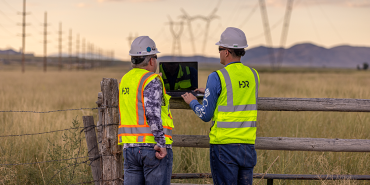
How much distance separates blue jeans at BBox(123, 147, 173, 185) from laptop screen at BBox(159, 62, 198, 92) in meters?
0.88

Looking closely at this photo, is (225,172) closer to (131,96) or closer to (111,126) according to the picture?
(131,96)

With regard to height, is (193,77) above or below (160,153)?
above

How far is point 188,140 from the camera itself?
4.00m

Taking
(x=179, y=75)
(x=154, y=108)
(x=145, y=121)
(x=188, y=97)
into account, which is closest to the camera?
(x=154, y=108)

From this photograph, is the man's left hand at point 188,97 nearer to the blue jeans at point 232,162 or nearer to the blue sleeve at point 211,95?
the blue sleeve at point 211,95

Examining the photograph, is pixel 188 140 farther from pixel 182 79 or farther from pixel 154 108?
pixel 154 108

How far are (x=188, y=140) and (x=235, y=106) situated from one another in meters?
1.27

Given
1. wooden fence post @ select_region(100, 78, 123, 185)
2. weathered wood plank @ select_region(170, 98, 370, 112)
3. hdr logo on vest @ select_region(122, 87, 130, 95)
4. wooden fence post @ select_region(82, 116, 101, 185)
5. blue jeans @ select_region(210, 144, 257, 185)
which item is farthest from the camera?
weathered wood plank @ select_region(170, 98, 370, 112)

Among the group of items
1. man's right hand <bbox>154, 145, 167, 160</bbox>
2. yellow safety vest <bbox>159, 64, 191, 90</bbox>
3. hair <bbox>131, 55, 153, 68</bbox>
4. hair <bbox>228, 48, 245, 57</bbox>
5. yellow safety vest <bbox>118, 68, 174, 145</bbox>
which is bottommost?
man's right hand <bbox>154, 145, 167, 160</bbox>

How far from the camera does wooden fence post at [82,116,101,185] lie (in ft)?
12.4

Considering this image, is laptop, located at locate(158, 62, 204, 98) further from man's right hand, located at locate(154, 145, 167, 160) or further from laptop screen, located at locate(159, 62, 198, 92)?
man's right hand, located at locate(154, 145, 167, 160)

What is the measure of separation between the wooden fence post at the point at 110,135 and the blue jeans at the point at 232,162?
129 centimetres

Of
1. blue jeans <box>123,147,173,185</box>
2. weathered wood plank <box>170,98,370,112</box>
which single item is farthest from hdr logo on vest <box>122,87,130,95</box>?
weathered wood plank <box>170,98,370,112</box>

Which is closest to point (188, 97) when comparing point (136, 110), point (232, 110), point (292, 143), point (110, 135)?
point (232, 110)
